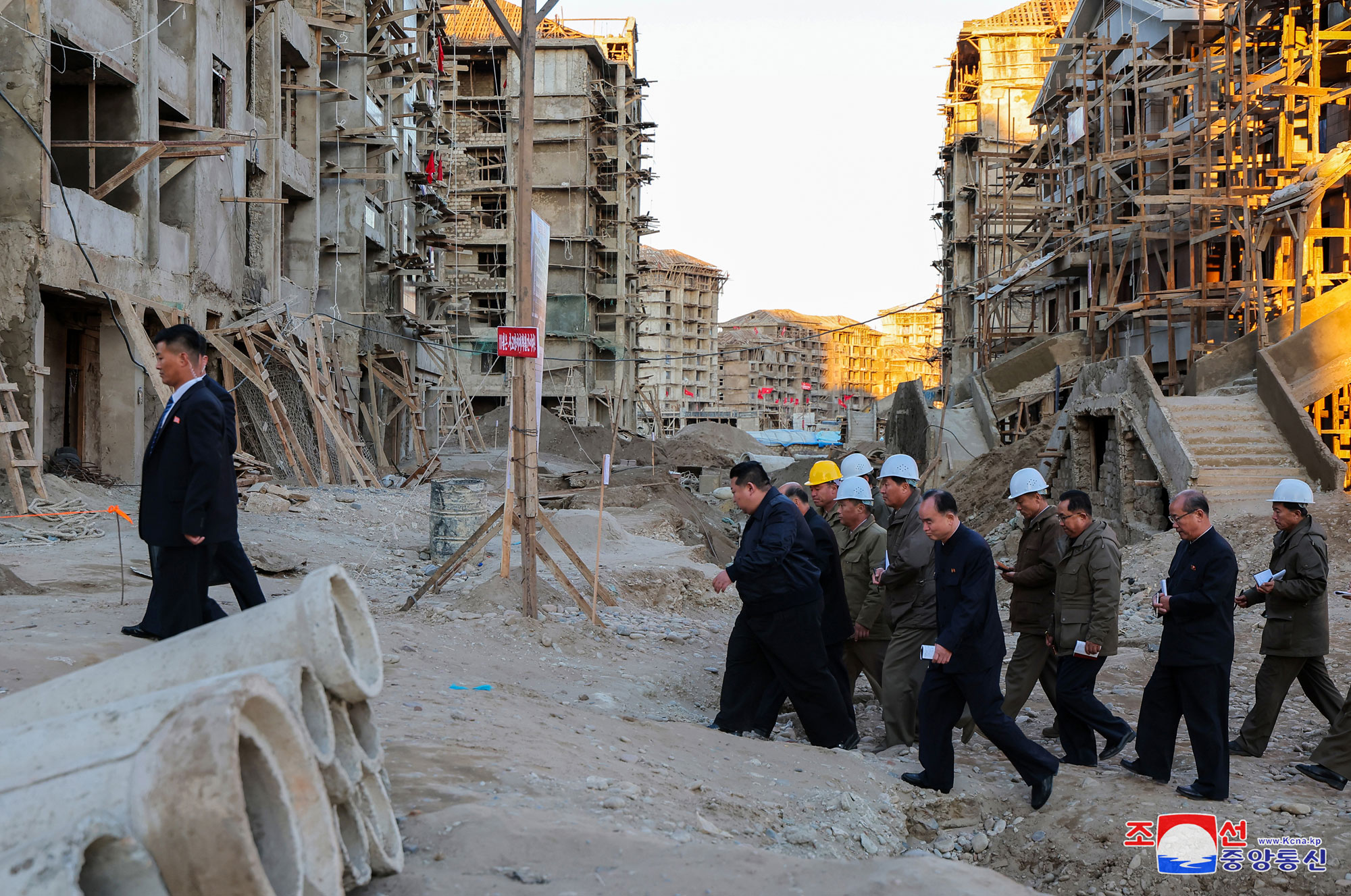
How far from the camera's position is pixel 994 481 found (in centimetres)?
2008

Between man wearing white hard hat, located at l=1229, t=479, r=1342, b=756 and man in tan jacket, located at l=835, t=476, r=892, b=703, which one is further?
man in tan jacket, located at l=835, t=476, r=892, b=703

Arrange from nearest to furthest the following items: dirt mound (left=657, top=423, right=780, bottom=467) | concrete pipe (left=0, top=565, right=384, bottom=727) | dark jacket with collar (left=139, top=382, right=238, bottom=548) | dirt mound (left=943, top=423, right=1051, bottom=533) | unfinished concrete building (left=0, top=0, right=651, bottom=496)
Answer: concrete pipe (left=0, top=565, right=384, bottom=727) → dark jacket with collar (left=139, top=382, right=238, bottom=548) → unfinished concrete building (left=0, top=0, right=651, bottom=496) → dirt mound (left=943, top=423, right=1051, bottom=533) → dirt mound (left=657, top=423, right=780, bottom=467)

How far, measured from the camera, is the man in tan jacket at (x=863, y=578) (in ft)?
25.2

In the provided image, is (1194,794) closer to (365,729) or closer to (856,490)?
(856,490)

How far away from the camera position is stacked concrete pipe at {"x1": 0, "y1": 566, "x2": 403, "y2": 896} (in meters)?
2.44

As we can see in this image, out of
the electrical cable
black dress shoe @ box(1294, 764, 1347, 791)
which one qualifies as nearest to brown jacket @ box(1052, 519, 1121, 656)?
black dress shoe @ box(1294, 764, 1347, 791)

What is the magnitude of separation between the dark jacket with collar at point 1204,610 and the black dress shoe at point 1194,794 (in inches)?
25.9

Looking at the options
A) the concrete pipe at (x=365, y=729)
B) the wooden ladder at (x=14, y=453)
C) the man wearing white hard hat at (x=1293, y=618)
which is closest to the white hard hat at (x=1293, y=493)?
the man wearing white hard hat at (x=1293, y=618)

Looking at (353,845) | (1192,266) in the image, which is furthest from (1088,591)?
(1192,266)

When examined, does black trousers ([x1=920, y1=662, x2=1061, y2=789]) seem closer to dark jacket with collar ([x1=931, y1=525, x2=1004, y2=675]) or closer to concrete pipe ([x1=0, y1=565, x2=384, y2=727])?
dark jacket with collar ([x1=931, y1=525, x2=1004, y2=675])

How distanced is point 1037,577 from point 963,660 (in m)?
1.63

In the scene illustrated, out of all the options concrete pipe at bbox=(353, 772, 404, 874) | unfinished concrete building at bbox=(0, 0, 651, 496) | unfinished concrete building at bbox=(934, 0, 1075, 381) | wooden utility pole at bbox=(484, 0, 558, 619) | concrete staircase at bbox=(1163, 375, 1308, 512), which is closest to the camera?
concrete pipe at bbox=(353, 772, 404, 874)

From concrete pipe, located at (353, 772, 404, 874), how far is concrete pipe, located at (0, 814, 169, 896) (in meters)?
0.88

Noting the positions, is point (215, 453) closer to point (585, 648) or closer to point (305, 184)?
point (585, 648)
